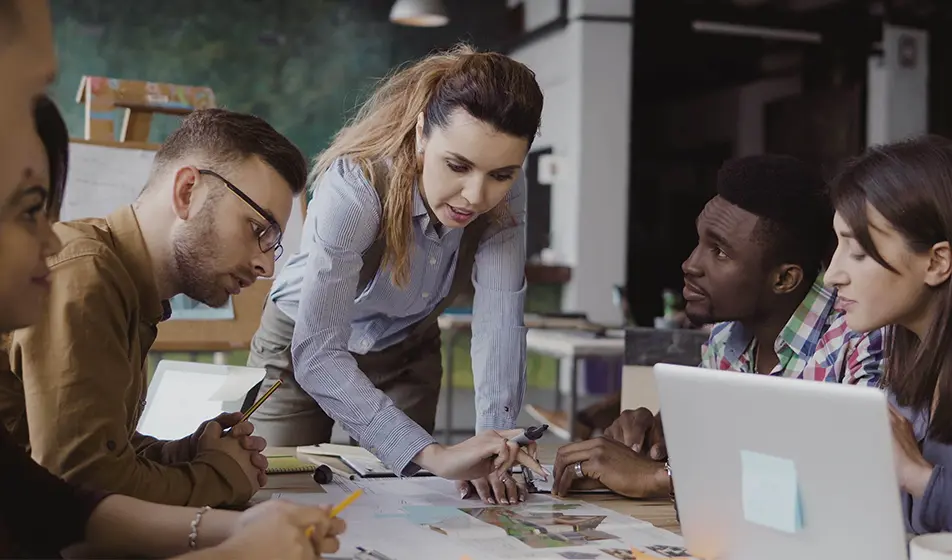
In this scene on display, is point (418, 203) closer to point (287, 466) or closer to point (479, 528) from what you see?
point (287, 466)

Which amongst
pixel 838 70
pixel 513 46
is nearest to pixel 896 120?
pixel 838 70

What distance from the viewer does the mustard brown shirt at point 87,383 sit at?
4.03 ft

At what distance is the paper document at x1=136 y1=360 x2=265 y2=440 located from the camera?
5.41 ft

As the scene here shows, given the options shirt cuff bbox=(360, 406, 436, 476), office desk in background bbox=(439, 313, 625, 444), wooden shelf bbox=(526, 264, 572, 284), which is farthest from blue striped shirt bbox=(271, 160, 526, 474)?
wooden shelf bbox=(526, 264, 572, 284)

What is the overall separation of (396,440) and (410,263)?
0.42m

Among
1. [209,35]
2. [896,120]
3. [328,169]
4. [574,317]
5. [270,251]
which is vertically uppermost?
[209,35]

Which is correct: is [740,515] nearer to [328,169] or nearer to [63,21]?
[328,169]

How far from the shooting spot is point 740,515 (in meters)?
1.13

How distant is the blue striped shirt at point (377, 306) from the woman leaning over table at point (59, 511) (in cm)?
56

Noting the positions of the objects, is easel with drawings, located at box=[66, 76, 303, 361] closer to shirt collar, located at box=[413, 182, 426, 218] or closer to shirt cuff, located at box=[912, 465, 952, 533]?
shirt collar, located at box=[413, 182, 426, 218]

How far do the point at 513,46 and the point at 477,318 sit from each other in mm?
6727

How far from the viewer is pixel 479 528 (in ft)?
4.44

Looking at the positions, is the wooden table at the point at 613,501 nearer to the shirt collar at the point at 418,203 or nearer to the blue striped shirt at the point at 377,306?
the blue striped shirt at the point at 377,306

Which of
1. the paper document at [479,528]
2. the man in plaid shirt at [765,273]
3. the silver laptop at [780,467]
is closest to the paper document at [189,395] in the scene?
the paper document at [479,528]
